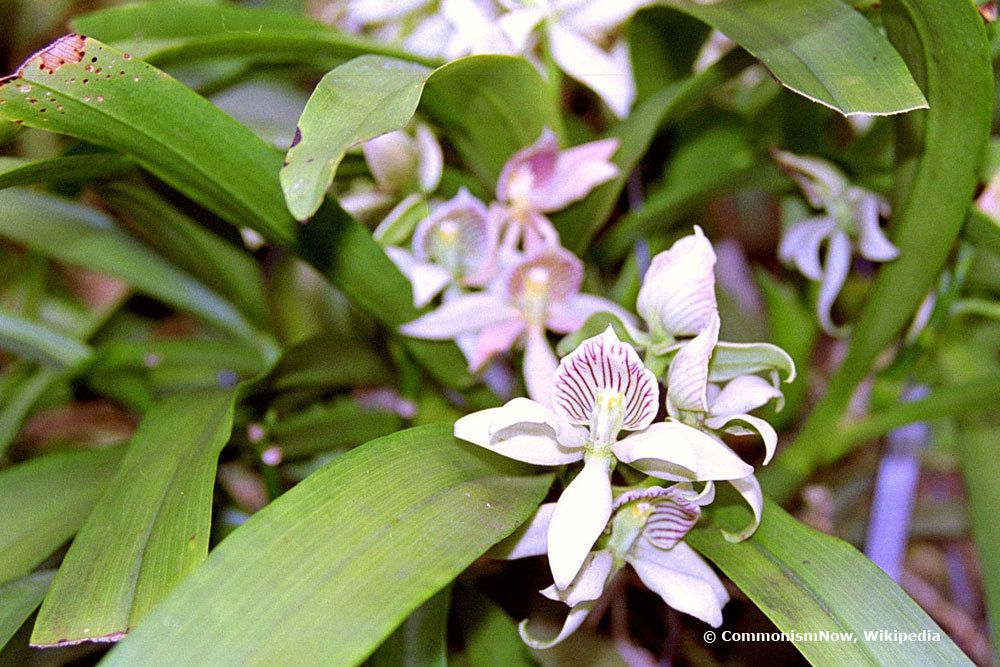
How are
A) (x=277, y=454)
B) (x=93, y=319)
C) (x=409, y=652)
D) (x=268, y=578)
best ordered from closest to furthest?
1. (x=268, y=578)
2. (x=409, y=652)
3. (x=277, y=454)
4. (x=93, y=319)

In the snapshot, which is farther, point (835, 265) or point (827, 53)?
point (835, 265)

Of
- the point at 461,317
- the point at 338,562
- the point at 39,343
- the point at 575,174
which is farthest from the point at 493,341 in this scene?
the point at 39,343

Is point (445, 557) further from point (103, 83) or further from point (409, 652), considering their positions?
point (103, 83)

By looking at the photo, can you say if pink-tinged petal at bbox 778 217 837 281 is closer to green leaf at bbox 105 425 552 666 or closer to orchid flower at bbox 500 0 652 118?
orchid flower at bbox 500 0 652 118

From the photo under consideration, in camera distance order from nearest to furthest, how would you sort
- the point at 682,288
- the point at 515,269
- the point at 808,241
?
the point at 682,288, the point at 515,269, the point at 808,241

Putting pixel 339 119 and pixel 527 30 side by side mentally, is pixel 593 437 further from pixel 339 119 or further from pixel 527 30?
pixel 527 30

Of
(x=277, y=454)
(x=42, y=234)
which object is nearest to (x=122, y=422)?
(x=42, y=234)
